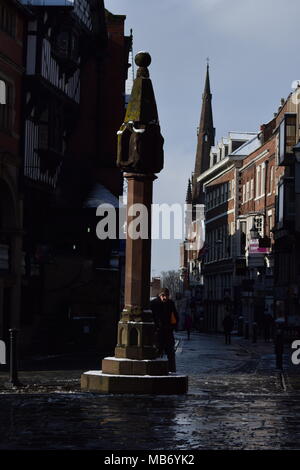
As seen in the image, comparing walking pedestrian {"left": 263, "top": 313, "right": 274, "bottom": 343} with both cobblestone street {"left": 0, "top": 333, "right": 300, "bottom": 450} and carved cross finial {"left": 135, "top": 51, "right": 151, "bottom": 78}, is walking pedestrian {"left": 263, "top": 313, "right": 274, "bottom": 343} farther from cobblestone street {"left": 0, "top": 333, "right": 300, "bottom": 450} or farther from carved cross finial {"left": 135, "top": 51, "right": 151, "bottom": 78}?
carved cross finial {"left": 135, "top": 51, "right": 151, "bottom": 78}

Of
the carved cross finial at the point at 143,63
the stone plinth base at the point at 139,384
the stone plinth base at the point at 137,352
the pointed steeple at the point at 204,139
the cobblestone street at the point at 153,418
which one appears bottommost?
the cobblestone street at the point at 153,418

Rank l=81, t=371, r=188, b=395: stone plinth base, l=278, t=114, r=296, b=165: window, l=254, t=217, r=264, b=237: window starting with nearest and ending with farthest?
l=81, t=371, r=188, b=395: stone plinth base < l=278, t=114, r=296, b=165: window < l=254, t=217, r=264, b=237: window

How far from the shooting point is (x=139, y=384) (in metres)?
16.2

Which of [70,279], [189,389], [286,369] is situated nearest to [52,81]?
[70,279]

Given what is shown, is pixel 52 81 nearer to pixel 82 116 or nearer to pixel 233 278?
pixel 82 116

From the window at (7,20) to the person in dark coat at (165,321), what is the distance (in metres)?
14.3

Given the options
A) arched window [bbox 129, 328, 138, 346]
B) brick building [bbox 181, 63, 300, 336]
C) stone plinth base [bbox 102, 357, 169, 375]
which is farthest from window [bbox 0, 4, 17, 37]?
brick building [bbox 181, 63, 300, 336]

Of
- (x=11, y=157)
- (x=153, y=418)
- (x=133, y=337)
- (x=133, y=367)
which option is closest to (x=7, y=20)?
(x=11, y=157)

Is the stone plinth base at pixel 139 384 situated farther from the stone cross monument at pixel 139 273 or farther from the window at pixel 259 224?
the window at pixel 259 224

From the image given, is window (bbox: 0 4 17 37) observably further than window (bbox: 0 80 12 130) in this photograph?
No

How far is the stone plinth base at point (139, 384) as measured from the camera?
639 inches

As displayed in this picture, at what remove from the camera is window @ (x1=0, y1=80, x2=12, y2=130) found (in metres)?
32.1

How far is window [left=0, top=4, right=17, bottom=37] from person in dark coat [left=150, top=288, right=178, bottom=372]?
14.3 metres

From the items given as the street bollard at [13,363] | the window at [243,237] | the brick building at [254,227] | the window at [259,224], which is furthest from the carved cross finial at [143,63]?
the window at [243,237]
